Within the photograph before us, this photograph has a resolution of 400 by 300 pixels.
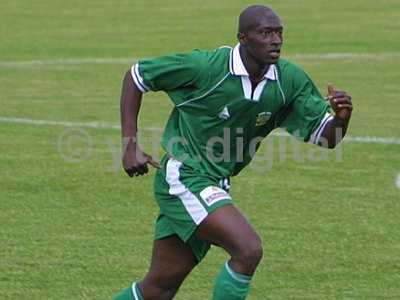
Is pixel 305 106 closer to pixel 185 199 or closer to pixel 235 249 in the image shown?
pixel 185 199

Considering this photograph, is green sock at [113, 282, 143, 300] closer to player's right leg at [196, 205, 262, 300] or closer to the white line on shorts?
player's right leg at [196, 205, 262, 300]

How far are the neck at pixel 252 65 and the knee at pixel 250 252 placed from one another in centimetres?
101

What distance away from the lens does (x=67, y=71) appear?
2216 cm

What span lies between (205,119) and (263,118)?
333 millimetres

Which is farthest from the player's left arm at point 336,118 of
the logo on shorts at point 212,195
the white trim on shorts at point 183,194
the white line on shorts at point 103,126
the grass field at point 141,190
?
the white line on shorts at point 103,126

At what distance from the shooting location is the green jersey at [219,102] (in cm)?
791

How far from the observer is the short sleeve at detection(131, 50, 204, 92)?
7879 millimetres

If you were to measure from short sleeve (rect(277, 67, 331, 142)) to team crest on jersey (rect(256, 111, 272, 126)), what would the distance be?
0.17m

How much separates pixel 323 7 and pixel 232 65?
2457cm

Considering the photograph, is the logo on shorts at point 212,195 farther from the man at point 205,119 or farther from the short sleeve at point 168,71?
the short sleeve at point 168,71

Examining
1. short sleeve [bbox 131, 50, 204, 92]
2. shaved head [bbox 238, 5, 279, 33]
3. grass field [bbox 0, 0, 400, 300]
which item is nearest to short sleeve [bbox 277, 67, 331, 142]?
shaved head [bbox 238, 5, 279, 33]

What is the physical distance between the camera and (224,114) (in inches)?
313

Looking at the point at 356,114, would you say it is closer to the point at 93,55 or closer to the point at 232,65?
the point at 93,55

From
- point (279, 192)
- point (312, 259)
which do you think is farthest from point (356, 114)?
point (312, 259)
